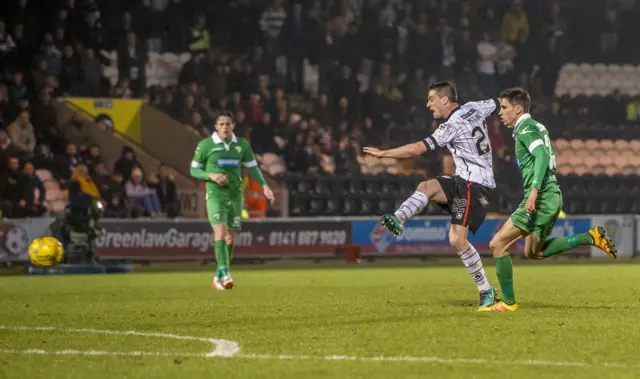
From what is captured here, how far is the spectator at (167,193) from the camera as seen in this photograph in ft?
79.3

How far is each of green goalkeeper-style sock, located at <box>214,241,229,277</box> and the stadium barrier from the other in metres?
7.90

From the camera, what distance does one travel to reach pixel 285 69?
2892 cm

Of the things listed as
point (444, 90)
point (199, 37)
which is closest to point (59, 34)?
point (199, 37)

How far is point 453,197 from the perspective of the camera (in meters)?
11.3

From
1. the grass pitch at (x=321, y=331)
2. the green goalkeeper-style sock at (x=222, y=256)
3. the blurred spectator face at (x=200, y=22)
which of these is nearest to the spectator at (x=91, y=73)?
the blurred spectator face at (x=200, y=22)

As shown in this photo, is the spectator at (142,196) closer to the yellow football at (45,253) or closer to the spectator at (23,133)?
the spectator at (23,133)

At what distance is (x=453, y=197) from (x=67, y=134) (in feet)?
48.4

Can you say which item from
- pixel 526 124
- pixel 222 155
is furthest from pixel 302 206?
pixel 526 124

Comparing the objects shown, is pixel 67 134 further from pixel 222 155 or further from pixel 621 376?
pixel 621 376

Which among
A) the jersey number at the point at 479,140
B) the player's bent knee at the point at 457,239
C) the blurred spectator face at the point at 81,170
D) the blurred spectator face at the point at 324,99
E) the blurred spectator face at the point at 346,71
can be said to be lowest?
the blurred spectator face at the point at 81,170

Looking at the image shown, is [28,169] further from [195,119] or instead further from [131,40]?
[131,40]

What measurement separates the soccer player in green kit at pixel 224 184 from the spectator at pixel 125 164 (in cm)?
903

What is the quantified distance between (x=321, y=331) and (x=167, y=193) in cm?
1536

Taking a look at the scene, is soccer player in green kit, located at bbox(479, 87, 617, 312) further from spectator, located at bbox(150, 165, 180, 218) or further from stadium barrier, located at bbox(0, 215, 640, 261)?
spectator, located at bbox(150, 165, 180, 218)
